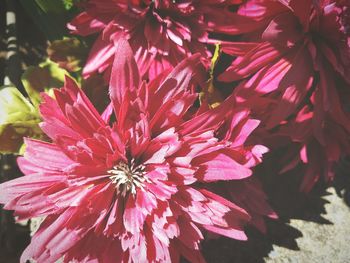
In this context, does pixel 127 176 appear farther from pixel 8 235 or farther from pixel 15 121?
pixel 8 235

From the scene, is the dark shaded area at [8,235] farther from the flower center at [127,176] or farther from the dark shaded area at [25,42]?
the flower center at [127,176]

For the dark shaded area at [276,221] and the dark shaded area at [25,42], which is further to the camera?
the dark shaded area at [25,42]

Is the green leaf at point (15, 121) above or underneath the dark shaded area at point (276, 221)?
above

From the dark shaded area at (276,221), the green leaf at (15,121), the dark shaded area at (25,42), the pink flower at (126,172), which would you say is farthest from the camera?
the dark shaded area at (25,42)

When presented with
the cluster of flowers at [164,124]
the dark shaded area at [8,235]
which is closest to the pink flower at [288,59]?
the cluster of flowers at [164,124]

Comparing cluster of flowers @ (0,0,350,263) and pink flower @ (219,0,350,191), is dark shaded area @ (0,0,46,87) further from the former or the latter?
pink flower @ (219,0,350,191)

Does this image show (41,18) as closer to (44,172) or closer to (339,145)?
(44,172)

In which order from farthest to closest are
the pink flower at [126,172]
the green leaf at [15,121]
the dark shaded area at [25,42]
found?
the dark shaded area at [25,42] < the green leaf at [15,121] < the pink flower at [126,172]
